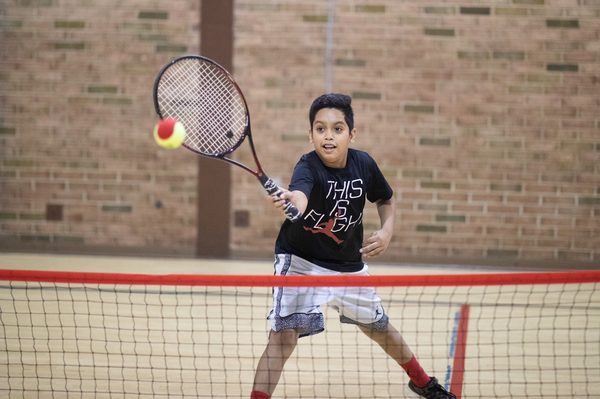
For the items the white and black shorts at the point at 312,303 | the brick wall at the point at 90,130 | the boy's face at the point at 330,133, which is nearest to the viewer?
the white and black shorts at the point at 312,303

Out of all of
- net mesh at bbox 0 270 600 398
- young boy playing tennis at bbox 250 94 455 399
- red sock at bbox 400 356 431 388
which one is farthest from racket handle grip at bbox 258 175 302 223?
red sock at bbox 400 356 431 388

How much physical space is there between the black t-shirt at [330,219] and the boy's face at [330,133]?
101 millimetres

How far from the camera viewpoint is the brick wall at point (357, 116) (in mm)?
8492

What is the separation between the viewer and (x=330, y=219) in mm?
3688

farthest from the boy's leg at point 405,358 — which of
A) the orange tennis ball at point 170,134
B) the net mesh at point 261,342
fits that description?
the orange tennis ball at point 170,134

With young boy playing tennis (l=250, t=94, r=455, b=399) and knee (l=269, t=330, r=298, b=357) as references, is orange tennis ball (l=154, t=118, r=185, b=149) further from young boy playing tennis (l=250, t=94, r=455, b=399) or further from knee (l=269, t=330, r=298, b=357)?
knee (l=269, t=330, r=298, b=357)

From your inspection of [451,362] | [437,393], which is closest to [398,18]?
[451,362]

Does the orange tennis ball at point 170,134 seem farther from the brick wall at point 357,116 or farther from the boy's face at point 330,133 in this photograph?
the brick wall at point 357,116

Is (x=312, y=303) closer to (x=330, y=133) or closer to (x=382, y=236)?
(x=382, y=236)

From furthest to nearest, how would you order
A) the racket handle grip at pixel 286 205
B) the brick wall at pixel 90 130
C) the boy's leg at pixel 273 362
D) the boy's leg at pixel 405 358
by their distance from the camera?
the brick wall at pixel 90 130 < the boy's leg at pixel 405 358 < the boy's leg at pixel 273 362 < the racket handle grip at pixel 286 205

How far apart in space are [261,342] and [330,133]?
2082mm

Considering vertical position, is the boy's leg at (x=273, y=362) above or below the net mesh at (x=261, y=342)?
above

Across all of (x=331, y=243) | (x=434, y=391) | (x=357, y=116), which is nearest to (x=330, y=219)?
(x=331, y=243)

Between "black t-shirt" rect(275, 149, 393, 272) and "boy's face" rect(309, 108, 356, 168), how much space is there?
4.0 inches
